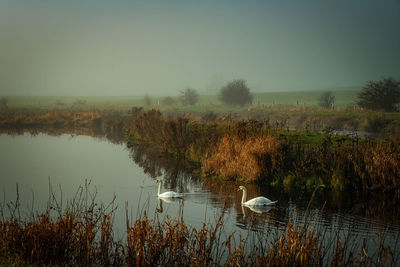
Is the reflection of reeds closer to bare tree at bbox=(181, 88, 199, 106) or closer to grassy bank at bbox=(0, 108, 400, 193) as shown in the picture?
grassy bank at bbox=(0, 108, 400, 193)

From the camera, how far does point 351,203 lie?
15.5 m

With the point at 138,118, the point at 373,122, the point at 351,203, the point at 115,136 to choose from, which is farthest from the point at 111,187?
the point at 373,122

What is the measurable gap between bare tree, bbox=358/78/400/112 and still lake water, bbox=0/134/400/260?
138 feet

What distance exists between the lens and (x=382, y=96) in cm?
6212

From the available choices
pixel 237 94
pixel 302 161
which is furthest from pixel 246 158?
pixel 237 94

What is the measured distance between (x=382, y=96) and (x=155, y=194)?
5256 centimetres

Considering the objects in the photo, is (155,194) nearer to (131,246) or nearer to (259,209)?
(259,209)

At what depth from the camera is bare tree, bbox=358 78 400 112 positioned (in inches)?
2416

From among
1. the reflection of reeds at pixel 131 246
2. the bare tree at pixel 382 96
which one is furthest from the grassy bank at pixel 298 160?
the bare tree at pixel 382 96

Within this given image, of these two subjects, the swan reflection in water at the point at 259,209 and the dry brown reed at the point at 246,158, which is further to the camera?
the dry brown reed at the point at 246,158

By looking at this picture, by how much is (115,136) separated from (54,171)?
59.0 feet

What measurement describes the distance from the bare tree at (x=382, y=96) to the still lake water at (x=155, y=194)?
42.1m

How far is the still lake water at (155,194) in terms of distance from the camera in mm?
12750

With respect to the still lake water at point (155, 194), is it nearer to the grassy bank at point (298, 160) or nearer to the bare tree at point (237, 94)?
the grassy bank at point (298, 160)
